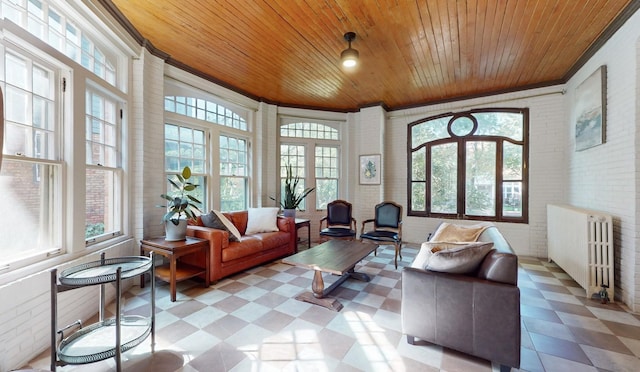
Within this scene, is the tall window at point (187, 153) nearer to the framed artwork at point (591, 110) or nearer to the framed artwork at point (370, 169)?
the framed artwork at point (370, 169)

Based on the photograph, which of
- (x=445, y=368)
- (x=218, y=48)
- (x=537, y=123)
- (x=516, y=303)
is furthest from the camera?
(x=537, y=123)

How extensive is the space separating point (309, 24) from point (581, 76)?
153 inches

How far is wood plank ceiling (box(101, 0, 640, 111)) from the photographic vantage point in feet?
8.11

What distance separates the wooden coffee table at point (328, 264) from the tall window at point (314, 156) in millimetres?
2537

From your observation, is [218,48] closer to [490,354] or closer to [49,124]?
[49,124]

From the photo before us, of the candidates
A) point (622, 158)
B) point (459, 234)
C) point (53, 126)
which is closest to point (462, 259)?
point (459, 234)

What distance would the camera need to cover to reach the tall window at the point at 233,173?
4.59 m

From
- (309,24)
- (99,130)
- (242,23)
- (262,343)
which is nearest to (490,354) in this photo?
(262,343)

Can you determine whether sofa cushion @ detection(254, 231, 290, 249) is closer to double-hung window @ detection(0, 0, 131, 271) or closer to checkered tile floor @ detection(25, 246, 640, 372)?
checkered tile floor @ detection(25, 246, 640, 372)

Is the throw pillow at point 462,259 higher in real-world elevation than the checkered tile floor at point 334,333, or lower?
higher

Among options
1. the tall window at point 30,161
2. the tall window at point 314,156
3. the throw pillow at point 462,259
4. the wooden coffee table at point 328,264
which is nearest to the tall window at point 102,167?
the tall window at point 30,161

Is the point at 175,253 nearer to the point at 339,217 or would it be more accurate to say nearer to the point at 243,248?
the point at 243,248

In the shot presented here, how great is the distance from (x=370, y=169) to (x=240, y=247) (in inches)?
127

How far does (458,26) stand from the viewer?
2762 millimetres
